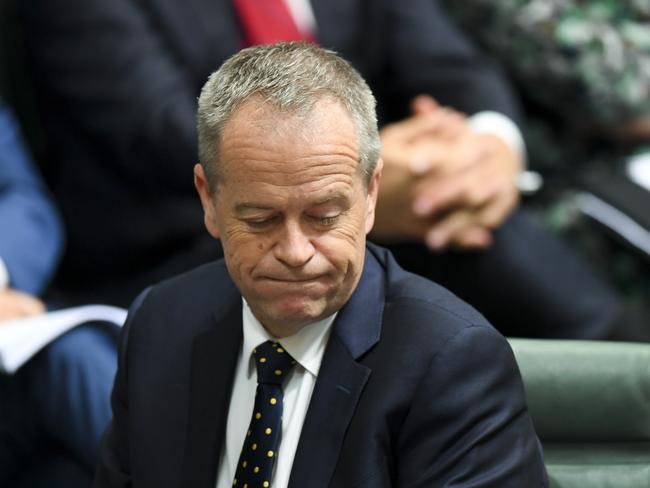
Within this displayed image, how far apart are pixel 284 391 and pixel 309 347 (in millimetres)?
52

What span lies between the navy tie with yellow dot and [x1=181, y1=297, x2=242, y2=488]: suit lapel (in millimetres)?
40

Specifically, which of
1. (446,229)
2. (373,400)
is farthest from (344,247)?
(446,229)

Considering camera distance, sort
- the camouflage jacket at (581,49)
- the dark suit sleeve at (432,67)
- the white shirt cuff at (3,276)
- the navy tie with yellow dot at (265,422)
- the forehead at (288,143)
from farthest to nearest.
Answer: the camouflage jacket at (581,49) < the dark suit sleeve at (432,67) < the white shirt cuff at (3,276) < the navy tie with yellow dot at (265,422) < the forehead at (288,143)

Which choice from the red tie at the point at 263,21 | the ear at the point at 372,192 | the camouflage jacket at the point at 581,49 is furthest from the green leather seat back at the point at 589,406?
the camouflage jacket at the point at 581,49

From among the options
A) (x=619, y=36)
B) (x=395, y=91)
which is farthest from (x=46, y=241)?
(x=619, y=36)

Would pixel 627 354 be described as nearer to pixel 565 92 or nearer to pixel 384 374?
pixel 384 374

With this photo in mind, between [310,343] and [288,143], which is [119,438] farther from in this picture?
[288,143]

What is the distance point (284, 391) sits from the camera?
1208mm

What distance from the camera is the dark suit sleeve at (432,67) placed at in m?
2.38

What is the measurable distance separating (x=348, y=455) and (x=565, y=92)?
1591mm

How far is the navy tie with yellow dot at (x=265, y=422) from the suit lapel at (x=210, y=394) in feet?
0.13

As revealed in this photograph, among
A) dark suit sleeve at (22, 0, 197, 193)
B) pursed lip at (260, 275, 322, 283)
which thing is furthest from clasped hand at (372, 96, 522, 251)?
pursed lip at (260, 275, 322, 283)

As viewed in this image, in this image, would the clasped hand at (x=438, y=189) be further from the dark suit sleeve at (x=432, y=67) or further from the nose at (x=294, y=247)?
the nose at (x=294, y=247)

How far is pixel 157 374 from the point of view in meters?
1.27
